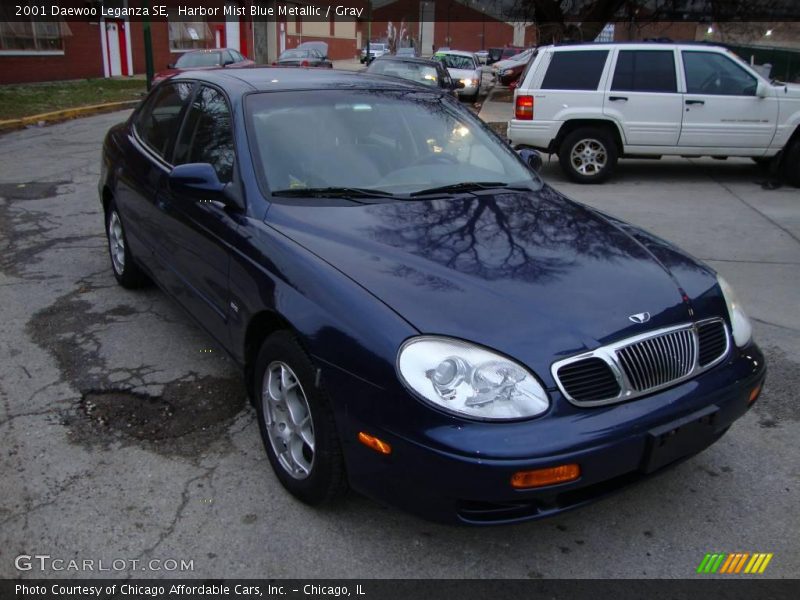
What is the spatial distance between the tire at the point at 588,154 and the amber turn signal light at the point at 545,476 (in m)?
7.92

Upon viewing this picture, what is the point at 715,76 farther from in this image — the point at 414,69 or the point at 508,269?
the point at 414,69

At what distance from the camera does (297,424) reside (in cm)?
274

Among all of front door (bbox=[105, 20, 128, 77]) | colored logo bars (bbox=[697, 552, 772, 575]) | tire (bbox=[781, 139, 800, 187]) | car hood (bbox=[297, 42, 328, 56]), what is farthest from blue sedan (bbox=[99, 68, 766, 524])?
car hood (bbox=[297, 42, 328, 56])

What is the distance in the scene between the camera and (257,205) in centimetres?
307

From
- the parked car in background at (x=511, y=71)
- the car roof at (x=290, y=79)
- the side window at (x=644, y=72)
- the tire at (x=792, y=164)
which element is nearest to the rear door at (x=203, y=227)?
the car roof at (x=290, y=79)

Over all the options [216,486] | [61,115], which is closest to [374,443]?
[216,486]

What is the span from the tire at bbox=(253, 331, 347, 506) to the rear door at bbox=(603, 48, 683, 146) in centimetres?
769

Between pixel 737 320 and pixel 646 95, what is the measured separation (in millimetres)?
7107

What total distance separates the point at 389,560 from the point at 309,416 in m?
0.61

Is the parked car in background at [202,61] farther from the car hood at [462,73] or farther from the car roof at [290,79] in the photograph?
the car roof at [290,79]

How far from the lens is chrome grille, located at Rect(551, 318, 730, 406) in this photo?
2.28 m

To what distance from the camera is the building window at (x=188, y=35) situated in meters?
31.0

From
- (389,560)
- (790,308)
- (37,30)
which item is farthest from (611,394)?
(37,30)
